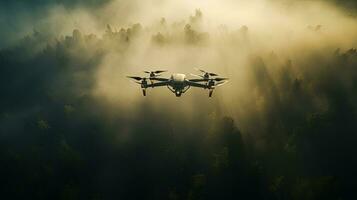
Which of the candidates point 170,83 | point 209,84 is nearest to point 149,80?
point 170,83

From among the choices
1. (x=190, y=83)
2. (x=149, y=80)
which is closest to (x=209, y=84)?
(x=190, y=83)

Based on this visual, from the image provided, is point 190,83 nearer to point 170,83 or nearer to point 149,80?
point 170,83

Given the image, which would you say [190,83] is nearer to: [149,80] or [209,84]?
[209,84]
